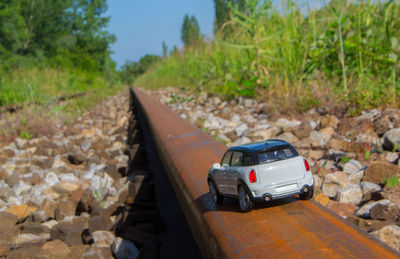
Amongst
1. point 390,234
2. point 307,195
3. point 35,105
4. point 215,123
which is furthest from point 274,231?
point 35,105

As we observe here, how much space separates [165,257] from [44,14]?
3613cm

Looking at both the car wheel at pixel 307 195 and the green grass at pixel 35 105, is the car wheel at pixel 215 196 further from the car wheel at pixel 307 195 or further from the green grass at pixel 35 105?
the green grass at pixel 35 105

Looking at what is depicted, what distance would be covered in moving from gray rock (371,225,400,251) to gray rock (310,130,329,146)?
1.86m

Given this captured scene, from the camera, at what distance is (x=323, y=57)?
5.47 metres

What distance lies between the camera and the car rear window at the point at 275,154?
1.50 metres

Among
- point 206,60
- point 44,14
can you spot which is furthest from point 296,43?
point 44,14

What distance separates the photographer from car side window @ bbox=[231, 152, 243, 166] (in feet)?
5.25

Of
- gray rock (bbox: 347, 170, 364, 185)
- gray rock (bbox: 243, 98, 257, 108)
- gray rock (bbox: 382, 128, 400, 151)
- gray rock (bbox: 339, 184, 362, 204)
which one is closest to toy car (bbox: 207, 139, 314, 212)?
gray rock (bbox: 339, 184, 362, 204)

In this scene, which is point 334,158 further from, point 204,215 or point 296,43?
point 296,43

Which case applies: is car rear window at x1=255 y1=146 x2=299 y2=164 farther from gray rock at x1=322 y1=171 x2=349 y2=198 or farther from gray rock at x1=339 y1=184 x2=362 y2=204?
gray rock at x1=322 y1=171 x2=349 y2=198

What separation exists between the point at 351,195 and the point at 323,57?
3.57 metres

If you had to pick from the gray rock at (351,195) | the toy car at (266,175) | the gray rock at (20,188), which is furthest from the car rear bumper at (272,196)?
the gray rock at (20,188)

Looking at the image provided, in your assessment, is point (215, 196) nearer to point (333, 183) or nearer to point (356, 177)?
point (333, 183)

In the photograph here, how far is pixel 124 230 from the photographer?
275 centimetres
